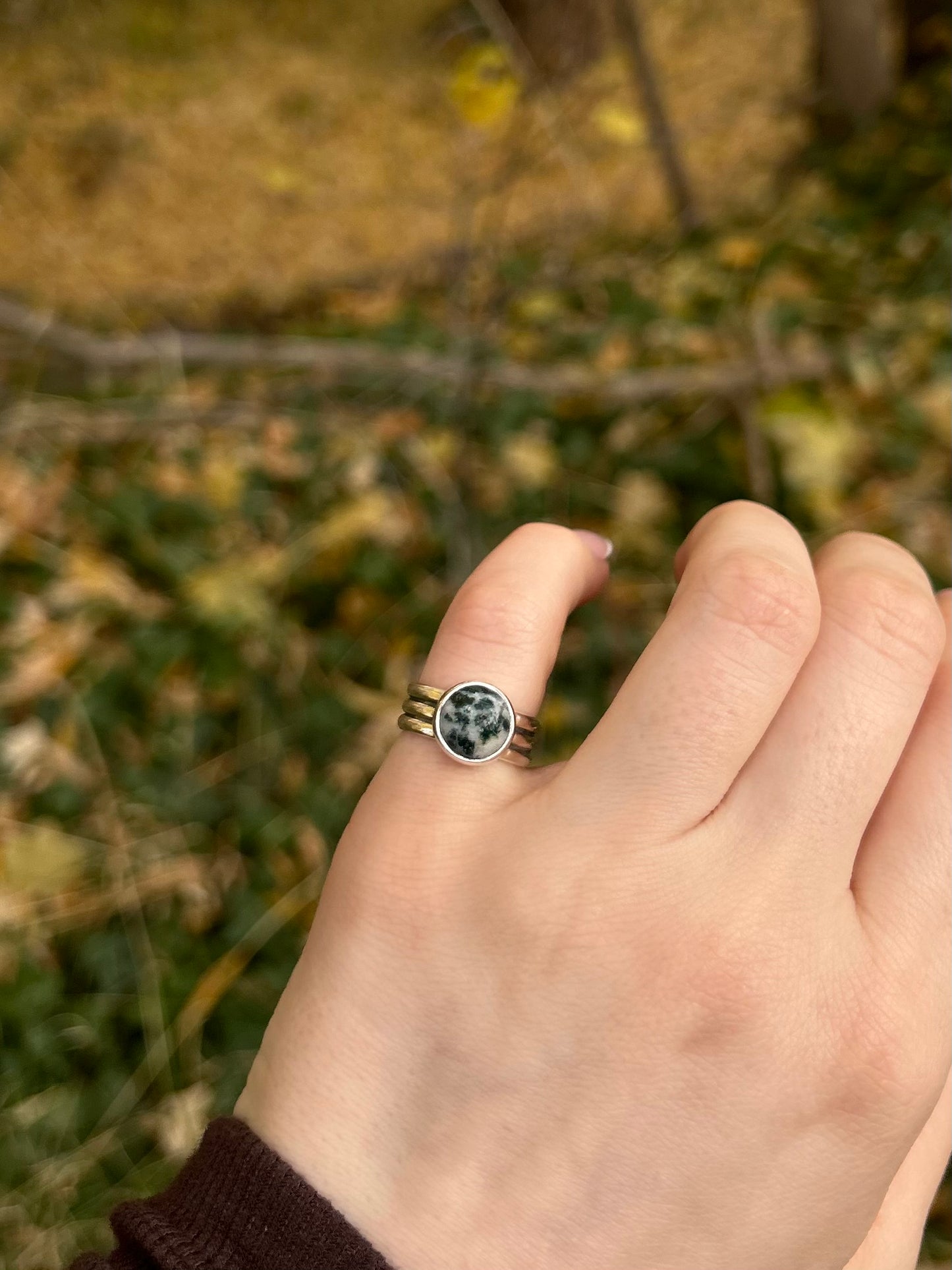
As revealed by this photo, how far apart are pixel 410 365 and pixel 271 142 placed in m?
2.64

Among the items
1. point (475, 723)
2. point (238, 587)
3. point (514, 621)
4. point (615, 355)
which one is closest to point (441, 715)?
point (475, 723)

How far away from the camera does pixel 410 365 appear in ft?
8.65

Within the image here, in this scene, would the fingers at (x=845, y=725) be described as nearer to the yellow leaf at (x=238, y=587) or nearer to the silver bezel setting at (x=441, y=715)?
the silver bezel setting at (x=441, y=715)

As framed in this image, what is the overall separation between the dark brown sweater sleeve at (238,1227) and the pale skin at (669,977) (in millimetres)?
48

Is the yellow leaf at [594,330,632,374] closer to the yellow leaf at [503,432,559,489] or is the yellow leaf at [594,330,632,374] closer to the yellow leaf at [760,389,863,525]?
the yellow leaf at [503,432,559,489]

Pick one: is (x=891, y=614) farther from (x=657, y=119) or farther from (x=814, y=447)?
(x=657, y=119)

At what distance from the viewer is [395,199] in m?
4.33

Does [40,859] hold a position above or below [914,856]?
below

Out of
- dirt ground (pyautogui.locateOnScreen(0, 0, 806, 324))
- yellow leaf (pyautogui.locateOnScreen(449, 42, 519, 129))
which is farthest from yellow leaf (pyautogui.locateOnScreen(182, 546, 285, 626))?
dirt ground (pyautogui.locateOnScreen(0, 0, 806, 324))

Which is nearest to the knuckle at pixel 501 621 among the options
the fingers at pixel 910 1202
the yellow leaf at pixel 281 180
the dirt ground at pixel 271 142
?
the fingers at pixel 910 1202

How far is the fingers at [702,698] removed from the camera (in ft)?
3.15

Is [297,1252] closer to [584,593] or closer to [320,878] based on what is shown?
[584,593]

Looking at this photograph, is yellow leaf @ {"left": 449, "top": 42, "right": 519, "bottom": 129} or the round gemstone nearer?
the round gemstone

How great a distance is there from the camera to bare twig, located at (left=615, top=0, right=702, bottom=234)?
117 inches
